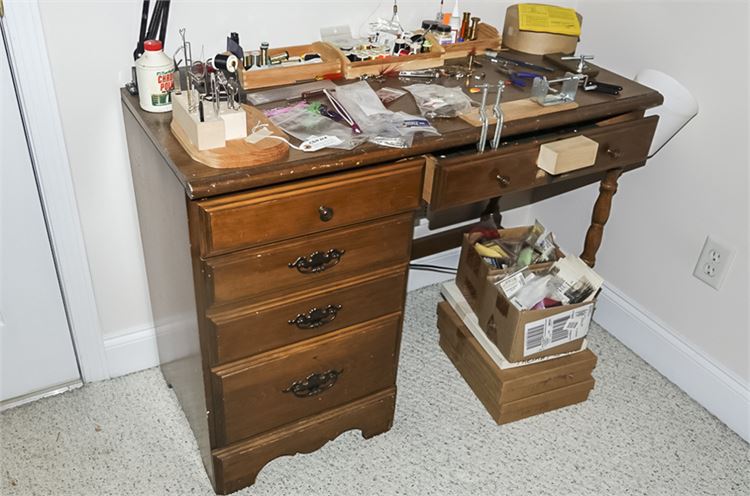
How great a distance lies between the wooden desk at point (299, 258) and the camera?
1169 millimetres

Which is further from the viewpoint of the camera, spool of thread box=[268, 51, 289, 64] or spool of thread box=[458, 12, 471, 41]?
spool of thread box=[458, 12, 471, 41]

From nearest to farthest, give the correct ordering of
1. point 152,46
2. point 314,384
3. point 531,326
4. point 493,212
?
point 152,46 → point 314,384 → point 531,326 → point 493,212

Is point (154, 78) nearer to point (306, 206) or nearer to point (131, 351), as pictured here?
point (306, 206)

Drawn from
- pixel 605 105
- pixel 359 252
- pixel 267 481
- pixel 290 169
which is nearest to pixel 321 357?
pixel 359 252

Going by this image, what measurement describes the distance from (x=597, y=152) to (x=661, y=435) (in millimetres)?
782

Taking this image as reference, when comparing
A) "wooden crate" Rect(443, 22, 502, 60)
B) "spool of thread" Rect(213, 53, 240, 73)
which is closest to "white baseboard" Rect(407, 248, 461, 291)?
"wooden crate" Rect(443, 22, 502, 60)

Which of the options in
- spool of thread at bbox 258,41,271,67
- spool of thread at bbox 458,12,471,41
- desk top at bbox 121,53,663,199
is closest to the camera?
desk top at bbox 121,53,663,199

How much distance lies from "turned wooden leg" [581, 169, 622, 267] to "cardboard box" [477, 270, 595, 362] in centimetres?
18

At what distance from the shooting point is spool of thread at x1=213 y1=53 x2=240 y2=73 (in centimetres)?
128

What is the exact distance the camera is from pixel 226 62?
1.29 metres

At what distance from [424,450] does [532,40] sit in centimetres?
105

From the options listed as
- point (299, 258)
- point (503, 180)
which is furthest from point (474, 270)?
point (299, 258)

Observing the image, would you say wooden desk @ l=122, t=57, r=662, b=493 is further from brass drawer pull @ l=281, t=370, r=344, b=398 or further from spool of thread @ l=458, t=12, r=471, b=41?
spool of thread @ l=458, t=12, r=471, b=41

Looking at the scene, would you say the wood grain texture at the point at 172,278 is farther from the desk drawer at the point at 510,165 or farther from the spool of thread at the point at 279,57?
the desk drawer at the point at 510,165
